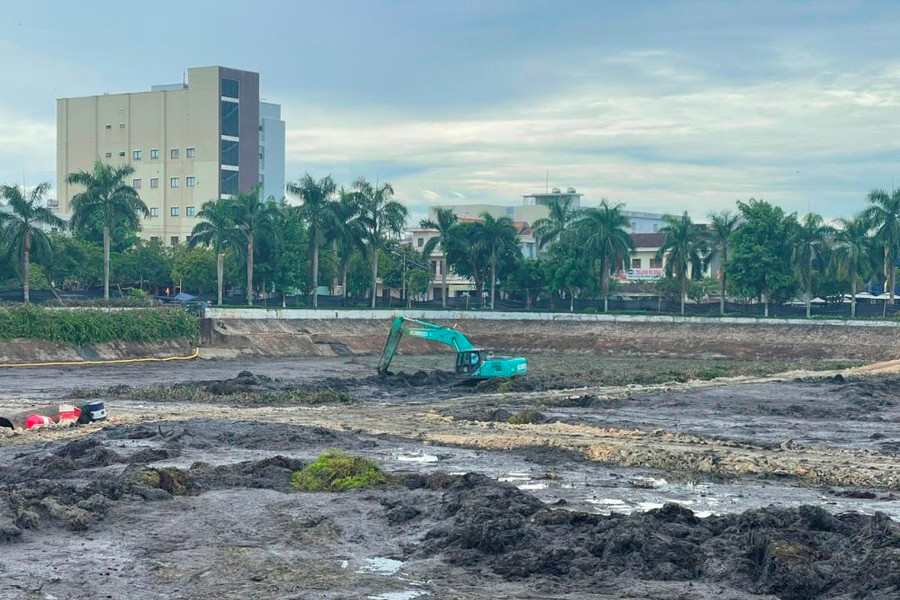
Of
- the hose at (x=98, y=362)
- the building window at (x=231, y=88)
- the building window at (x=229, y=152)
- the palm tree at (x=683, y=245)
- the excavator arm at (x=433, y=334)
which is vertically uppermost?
the building window at (x=231, y=88)

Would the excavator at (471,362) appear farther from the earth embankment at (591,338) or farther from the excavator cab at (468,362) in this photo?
the earth embankment at (591,338)

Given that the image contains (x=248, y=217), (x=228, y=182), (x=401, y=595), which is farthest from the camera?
(x=228, y=182)

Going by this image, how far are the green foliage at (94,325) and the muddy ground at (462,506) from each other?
26.1m

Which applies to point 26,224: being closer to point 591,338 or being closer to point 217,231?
point 217,231

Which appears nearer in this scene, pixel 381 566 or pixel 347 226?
pixel 381 566

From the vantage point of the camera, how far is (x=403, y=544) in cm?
2175

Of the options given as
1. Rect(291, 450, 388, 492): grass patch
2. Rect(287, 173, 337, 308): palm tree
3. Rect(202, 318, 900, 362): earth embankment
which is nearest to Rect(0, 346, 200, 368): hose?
Rect(202, 318, 900, 362): earth embankment

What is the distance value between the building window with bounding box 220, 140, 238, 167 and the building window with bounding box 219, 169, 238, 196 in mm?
1036

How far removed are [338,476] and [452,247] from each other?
9131cm

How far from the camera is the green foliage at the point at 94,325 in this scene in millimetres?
70062

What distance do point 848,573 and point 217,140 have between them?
126491 millimetres

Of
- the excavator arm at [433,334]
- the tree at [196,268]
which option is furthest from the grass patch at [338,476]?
the tree at [196,268]

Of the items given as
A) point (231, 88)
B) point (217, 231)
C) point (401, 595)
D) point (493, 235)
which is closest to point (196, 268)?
point (217, 231)

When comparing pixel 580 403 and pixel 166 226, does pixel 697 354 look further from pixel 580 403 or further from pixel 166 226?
pixel 166 226
